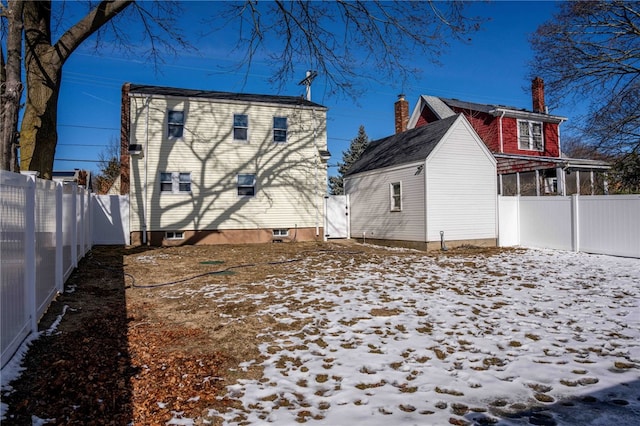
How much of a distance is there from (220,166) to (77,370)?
14.0m

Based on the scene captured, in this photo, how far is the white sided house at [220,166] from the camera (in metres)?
16.1

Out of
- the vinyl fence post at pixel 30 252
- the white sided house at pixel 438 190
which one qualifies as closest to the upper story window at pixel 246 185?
the white sided house at pixel 438 190

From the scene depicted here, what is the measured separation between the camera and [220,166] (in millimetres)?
17047

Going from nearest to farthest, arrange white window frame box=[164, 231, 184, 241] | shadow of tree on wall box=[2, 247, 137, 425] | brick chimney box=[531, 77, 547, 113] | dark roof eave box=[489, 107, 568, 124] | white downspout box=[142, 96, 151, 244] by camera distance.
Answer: shadow of tree on wall box=[2, 247, 137, 425] → white downspout box=[142, 96, 151, 244] → white window frame box=[164, 231, 184, 241] → dark roof eave box=[489, 107, 568, 124] → brick chimney box=[531, 77, 547, 113]

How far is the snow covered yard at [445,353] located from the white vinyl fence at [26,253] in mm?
1729

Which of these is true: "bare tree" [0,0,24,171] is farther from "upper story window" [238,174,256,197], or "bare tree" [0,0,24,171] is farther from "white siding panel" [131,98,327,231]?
"upper story window" [238,174,256,197]

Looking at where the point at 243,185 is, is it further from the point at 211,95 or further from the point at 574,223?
the point at 574,223

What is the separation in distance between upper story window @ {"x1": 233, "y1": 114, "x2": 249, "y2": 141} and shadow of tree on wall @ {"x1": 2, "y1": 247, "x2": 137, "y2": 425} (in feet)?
39.7

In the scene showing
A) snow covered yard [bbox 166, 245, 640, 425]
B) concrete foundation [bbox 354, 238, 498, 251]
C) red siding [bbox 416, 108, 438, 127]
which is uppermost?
red siding [bbox 416, 108, 438, 127]

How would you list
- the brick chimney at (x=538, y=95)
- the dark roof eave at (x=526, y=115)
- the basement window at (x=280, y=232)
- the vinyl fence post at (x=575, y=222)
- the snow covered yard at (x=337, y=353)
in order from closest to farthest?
the snow covered yard at (x=337, y=353), the vinyl fence post at (x=575, y=222), the basement window at (x=280, y=232), the dark roof eave at (x=526, y=115), the brick chimney at (x=538, y=95)

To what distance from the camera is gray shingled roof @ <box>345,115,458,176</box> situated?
15.3 metres

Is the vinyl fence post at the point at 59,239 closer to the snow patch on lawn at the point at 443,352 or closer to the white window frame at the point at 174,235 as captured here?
the snow patch on lawn at the point at 443,352

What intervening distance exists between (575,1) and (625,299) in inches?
511

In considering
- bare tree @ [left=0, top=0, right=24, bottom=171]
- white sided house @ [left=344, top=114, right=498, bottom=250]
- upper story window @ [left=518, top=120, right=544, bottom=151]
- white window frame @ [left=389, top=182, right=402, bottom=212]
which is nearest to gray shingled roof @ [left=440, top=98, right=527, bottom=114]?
upper story window @ [left=518, top=120, right=544, bottom=151]
